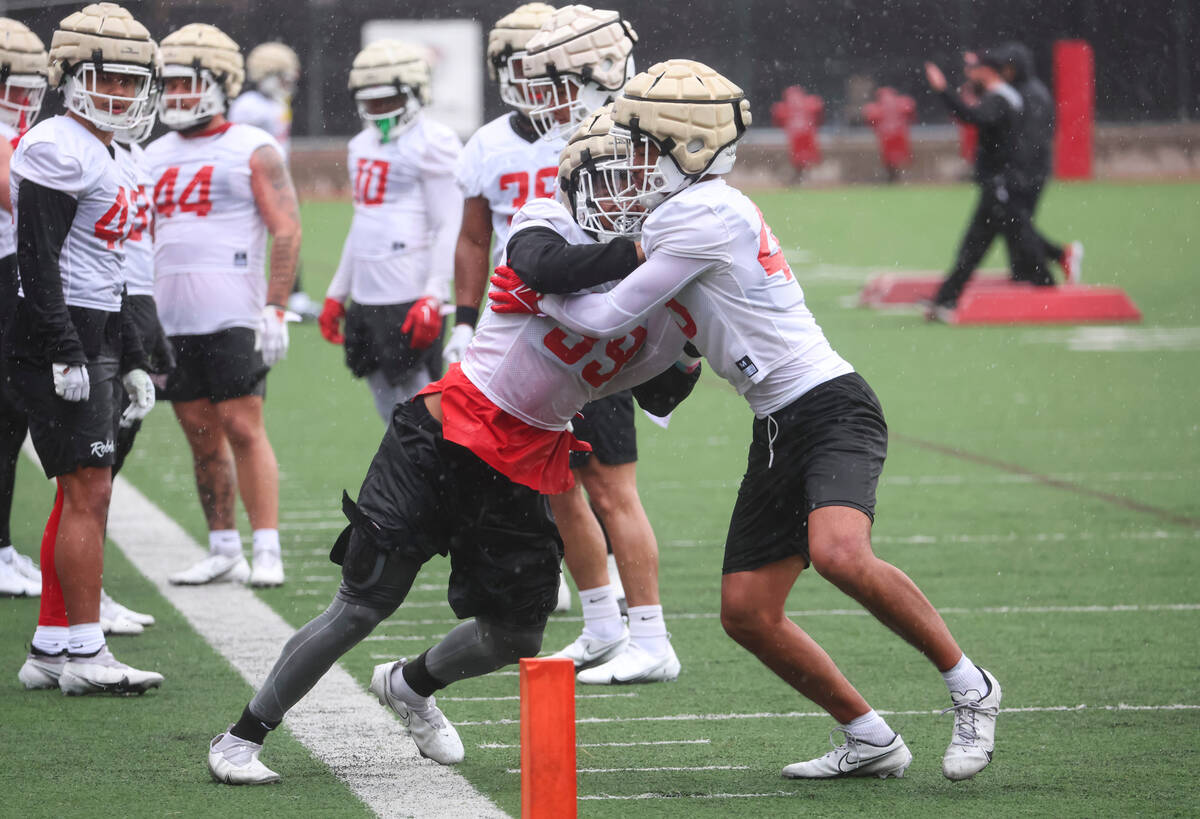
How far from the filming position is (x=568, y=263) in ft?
13.7

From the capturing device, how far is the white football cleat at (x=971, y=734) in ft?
14.3

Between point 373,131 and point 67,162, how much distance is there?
8.95 ft

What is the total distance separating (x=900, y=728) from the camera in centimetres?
503

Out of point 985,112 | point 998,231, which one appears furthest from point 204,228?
point 998,231

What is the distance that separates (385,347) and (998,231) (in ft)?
31.3

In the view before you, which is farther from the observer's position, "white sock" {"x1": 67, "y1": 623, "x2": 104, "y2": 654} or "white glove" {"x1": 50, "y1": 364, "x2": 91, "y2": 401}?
"white sock" {"x1": 67, "y1": 623, "x2": 104, "y2": 654}

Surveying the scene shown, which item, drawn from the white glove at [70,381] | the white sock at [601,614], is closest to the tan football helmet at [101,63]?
the white glove at [70,381]

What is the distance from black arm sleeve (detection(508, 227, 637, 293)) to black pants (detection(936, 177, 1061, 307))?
11.8m

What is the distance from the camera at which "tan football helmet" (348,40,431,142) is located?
7586 millimetres

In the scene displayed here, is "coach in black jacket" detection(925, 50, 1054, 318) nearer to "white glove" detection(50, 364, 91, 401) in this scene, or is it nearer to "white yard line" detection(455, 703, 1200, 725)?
"white yard line" detection(455, 703, 1200, 725)

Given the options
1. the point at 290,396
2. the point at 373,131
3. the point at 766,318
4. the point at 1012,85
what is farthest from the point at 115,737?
the point at 1012,85

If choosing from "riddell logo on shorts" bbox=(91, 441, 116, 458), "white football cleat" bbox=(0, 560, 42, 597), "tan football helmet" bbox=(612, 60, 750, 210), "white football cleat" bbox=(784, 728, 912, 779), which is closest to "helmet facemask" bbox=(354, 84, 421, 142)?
"white football cleat" bbox=(0, 560, 42, 597)

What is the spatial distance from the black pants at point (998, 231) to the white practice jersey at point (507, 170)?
32.5 feet

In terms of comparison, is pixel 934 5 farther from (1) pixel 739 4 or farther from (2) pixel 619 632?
(2) pixel 619 632
